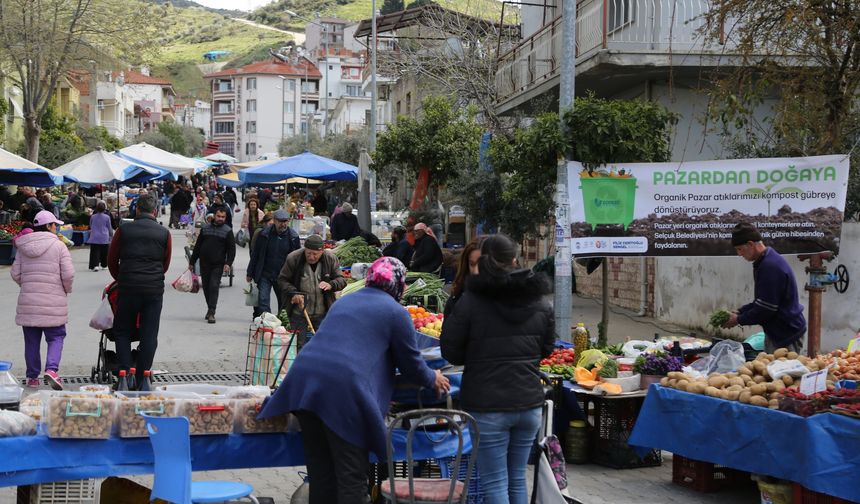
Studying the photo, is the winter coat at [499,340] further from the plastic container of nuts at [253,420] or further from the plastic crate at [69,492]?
the plastic crate at [69,492]

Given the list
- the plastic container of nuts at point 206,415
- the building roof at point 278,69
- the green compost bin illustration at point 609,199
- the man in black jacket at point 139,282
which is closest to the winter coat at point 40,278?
the man in black jacket at point 139,282

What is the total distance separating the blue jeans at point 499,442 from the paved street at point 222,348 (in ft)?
6.27

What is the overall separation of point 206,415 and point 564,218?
5891 millimetres

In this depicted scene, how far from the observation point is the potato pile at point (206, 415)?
5.94 metres

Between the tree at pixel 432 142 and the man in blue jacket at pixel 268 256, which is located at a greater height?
the tree at pixel 432 142

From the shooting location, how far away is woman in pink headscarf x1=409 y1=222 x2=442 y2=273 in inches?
584

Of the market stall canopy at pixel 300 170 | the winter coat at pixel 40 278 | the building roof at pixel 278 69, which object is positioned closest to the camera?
the winter coat at pixel 40 278

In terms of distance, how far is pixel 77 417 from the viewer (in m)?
5.75

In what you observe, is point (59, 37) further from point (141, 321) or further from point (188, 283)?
point (141, 321)

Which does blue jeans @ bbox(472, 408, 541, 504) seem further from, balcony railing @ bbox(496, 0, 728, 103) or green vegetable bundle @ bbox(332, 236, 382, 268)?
green vegetable bundle @ bbox(332, 236, 382, 268)

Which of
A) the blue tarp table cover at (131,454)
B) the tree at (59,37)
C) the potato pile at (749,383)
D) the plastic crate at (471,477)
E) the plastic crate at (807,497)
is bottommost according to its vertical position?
the plastic crate at (807,497)

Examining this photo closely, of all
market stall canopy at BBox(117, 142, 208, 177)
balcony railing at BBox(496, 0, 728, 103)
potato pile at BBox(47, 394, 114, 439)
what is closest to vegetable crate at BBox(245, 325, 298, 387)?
potato pile at BBox(47, 394, 114, 439)

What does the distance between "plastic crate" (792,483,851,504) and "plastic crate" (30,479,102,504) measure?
4502mm

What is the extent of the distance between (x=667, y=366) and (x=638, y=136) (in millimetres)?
3490
